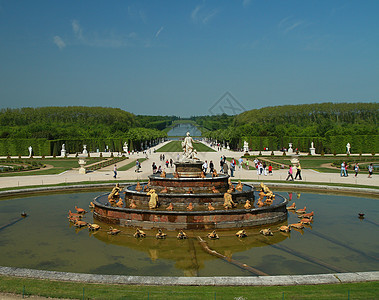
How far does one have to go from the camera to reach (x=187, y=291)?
422 inches

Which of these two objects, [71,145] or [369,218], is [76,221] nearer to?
[369,218]

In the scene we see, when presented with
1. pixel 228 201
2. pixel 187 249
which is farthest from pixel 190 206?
pixel 187 249

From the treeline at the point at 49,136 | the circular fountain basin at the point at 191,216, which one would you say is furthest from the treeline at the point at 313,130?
the circular fountain basin at the point at 191,216

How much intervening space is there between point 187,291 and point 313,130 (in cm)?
8804

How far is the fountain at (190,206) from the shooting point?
1881 centimetres

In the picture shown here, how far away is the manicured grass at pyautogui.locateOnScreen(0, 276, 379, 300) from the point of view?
10.3 meters

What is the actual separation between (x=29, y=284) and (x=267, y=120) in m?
172

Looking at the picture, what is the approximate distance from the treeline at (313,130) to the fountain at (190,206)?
52.9 meters

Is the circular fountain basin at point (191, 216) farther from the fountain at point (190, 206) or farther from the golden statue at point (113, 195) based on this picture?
the golden statue at point (113, 195)

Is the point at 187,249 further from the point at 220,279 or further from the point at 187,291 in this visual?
the point at 187,291

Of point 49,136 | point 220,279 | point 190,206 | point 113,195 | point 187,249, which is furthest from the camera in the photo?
point 49,136

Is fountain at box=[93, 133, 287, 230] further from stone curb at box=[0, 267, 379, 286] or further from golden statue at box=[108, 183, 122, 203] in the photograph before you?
stone curb at box=[0, 267, 379, 286]

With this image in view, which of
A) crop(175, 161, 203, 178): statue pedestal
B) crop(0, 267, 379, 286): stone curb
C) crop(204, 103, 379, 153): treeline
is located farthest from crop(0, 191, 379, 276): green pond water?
crop(204, 103, 379, 153): treeline

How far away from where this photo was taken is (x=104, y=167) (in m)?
50.2
